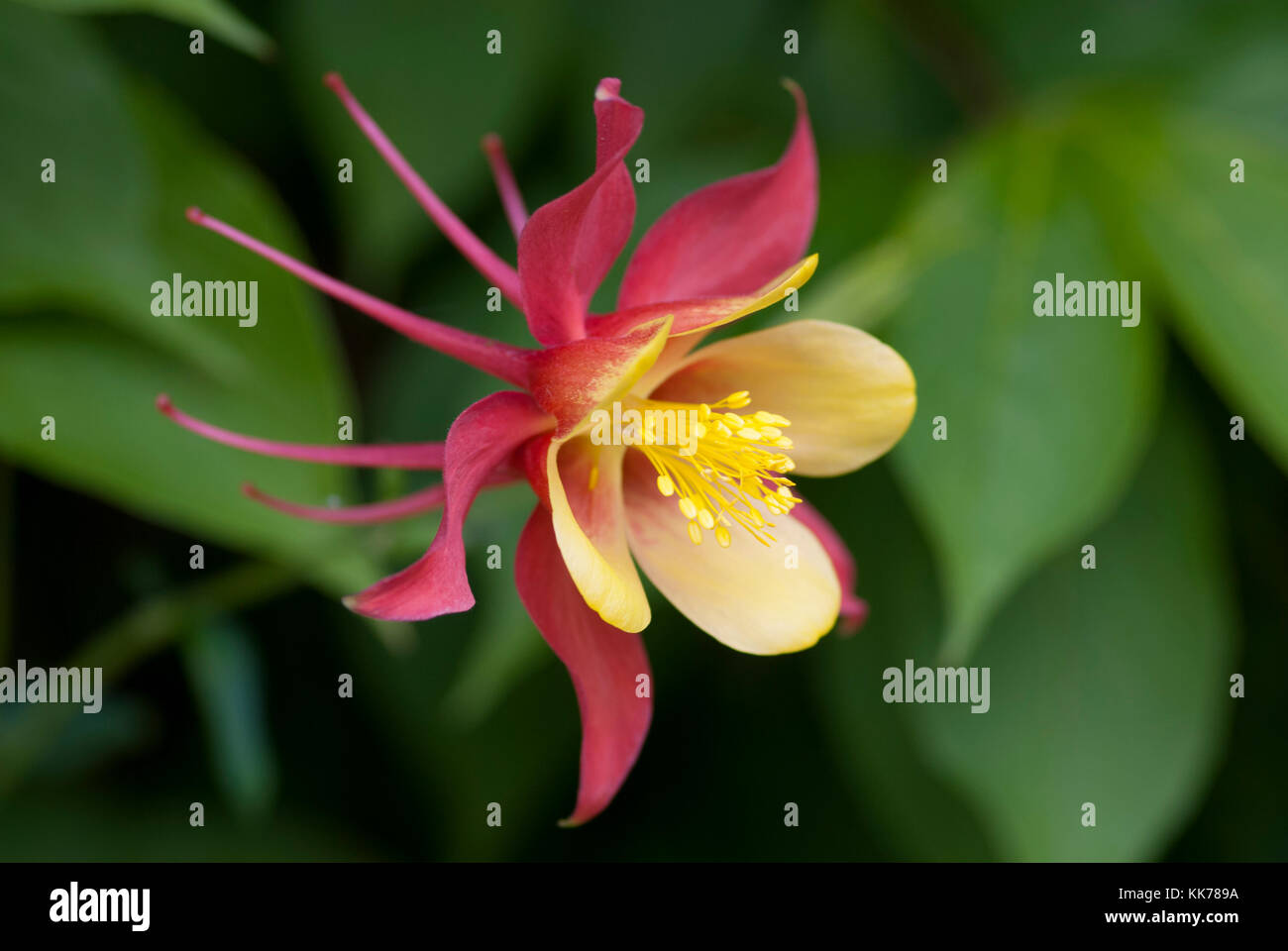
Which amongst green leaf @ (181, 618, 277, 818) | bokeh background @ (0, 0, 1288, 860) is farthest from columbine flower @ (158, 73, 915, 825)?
green leaf @ (181, 618, 277, 818)

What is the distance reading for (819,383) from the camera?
2.85 feet

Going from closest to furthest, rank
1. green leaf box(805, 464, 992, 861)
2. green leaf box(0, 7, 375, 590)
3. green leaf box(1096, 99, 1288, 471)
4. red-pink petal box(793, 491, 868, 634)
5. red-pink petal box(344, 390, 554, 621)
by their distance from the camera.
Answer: red-pink petal box(344, 390, 554, 621) < red-pink petal box(793, 491, 868, 634) < green leaf box(0, 7, 375, 590) < green leaf box(1096, 99, 1288, 471) < green leaf box(805, 464, 992, 861)

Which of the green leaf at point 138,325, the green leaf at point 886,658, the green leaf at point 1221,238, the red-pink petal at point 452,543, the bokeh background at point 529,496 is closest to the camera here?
the red-pink petal at point 452,543

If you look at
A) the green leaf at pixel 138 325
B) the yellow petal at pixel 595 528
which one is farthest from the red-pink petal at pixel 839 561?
the green leaf at pixel 138 325

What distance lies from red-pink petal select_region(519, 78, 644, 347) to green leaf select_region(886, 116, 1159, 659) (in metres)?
0.53

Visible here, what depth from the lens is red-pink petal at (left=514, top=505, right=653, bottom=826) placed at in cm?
80

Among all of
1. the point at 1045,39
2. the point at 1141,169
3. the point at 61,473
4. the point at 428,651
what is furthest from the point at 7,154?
the point at 1045,39

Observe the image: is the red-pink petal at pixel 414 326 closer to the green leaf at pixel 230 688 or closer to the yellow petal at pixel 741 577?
the yellow petal at pixel 741 577

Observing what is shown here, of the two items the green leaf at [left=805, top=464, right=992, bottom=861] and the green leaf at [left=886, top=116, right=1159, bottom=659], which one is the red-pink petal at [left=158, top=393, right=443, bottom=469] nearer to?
the green leaf at [left=886, top=116, right=1159, bottom=659]

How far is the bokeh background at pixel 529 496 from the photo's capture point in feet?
3.88

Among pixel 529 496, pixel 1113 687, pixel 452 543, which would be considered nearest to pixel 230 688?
pixel 529 496

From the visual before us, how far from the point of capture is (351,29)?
4.55ft

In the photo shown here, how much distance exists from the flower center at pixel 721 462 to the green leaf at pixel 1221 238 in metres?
0.67

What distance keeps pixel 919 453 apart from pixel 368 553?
1.89 feet
